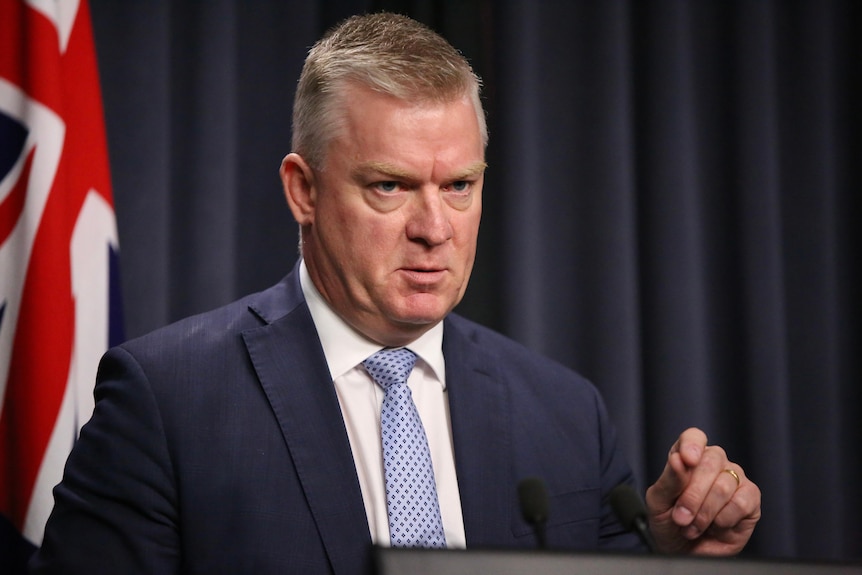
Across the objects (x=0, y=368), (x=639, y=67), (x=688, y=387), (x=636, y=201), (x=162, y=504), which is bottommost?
(x=688, y=387)

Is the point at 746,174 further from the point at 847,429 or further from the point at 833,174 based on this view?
the point at 847,429

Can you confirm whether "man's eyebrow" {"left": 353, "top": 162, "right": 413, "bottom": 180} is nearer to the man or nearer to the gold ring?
the man

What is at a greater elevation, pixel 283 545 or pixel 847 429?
pixel 283 545

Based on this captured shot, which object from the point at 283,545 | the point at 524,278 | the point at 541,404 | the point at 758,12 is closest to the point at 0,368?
the point at 283,545

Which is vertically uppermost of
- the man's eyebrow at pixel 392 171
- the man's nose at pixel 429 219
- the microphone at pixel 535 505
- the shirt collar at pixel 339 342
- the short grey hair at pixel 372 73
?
the short grey hair at pixel 372 73

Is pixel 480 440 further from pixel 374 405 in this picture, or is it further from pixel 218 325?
pixel 218 325

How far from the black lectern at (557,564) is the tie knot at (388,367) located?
2.66 ft

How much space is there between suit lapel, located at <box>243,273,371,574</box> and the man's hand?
0.51m

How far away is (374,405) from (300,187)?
43 centimetres

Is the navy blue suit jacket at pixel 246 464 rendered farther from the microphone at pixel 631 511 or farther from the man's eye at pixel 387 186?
the microphone at pixel 631 511

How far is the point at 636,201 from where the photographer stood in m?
2.92

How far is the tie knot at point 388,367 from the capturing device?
5.86ft

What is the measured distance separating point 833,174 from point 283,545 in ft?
7.07

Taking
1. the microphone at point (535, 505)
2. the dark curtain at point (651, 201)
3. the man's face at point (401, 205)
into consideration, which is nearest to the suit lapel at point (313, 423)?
the man's face at point (401, 205)
